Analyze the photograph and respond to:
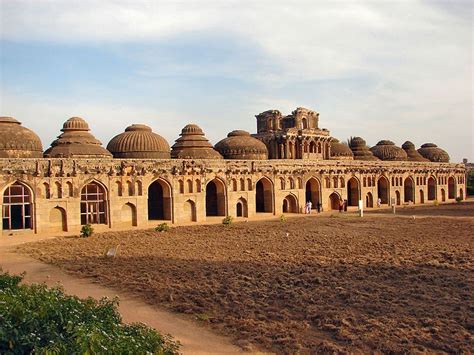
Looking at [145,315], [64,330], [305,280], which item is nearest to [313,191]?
[305,280]

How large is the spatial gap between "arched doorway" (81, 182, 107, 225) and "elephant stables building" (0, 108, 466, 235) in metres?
0.07

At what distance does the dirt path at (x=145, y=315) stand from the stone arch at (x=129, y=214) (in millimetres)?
12843

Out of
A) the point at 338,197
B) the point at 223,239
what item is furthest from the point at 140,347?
the point at 338,197

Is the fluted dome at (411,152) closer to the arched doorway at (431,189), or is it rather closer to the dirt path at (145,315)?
the arched doorway at (431,189)

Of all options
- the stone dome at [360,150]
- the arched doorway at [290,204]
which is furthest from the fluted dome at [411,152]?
the arched doorway at [290,204]

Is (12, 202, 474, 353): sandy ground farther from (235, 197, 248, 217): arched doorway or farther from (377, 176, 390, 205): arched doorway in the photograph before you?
(377, 176, 390, 205): arched doorway

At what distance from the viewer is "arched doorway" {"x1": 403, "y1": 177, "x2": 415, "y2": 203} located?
54.2 m

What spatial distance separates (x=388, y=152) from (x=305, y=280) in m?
47.6

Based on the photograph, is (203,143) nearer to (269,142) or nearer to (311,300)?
(269,142)

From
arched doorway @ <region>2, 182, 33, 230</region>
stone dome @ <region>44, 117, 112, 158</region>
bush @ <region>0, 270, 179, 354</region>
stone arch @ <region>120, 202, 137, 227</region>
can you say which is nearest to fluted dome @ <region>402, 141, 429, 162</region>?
stone arch @ <region>120, 202, 137, 227</region>

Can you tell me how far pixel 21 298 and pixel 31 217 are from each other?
22.8 meters

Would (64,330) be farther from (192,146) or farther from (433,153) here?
(433,153)

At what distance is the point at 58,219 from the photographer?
97.5 ft

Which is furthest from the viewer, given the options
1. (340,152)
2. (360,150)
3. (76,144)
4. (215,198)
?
(360,150)
